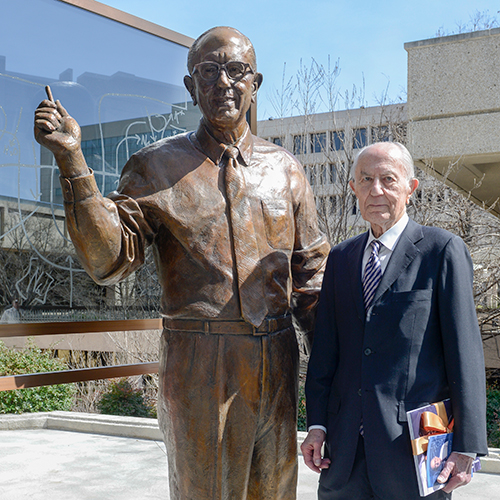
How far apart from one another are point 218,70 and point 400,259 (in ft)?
2.96

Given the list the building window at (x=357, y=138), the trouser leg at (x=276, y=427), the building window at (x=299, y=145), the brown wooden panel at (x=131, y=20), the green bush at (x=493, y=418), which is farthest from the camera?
the building window at (x=299, y=145)

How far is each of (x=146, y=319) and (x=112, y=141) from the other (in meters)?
1.48

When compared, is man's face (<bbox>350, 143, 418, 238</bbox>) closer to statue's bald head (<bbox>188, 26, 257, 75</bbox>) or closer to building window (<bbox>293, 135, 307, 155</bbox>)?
statue's bald head (<bbox>188, 26, 257, 75</bbox>)

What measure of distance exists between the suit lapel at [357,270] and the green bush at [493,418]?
5.39 metres

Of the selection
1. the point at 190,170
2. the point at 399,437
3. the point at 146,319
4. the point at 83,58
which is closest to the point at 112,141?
the point at 83,58

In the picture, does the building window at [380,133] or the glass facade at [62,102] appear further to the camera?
the building window at [380,133]

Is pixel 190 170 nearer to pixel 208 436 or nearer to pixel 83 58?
pixel 208 436

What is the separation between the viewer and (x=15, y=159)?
423 cm

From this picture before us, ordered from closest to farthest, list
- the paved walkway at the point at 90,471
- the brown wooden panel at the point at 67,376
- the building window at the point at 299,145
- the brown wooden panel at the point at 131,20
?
the brown wooden panel at the point at 67,376 < the brown wooden panel at the point at 131,20 < the paved walkway at the point at 90,471 < the building window at the point at 299,145

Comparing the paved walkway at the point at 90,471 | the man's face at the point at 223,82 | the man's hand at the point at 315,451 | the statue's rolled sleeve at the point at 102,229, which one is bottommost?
the paved walkway at the point at 90,471

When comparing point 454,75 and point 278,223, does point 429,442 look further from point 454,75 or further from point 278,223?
point 454,75

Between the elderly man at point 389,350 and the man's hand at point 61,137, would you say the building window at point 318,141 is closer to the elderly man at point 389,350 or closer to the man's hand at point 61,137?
the elderly man at point 389,350

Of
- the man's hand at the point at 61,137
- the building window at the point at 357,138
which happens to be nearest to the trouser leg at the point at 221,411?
the man's hand at the point at 61,137

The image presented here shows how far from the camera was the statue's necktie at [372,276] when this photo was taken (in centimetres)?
204
